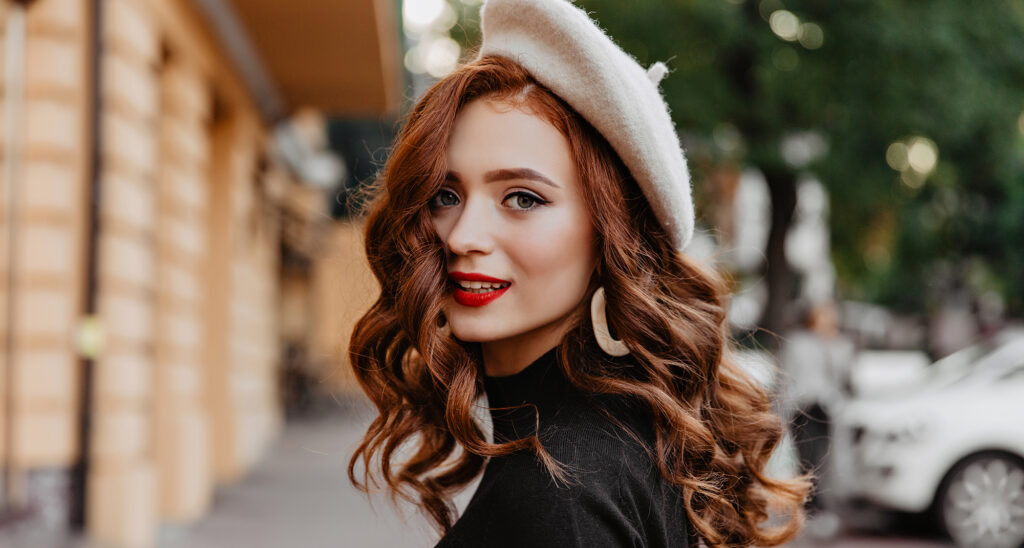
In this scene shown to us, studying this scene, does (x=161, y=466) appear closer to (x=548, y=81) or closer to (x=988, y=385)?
(x=988, y=385)

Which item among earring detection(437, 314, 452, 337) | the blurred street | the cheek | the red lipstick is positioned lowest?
the blurred street

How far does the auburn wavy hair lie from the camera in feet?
4.90

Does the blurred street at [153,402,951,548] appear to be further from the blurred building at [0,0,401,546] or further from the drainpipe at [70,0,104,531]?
the drainpipe at [70,0,104,531]

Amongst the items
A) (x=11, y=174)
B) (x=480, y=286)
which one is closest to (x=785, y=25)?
(x=11, y=174)

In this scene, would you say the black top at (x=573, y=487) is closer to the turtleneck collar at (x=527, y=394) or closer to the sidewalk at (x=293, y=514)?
the turtleneck collar at (x=527, y=394)

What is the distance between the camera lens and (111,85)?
607 centimetres

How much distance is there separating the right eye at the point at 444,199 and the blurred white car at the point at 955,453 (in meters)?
6.74

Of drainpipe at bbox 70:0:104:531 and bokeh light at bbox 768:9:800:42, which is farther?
bokeh light at bbox 768:9:800:42

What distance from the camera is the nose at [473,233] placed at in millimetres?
1468

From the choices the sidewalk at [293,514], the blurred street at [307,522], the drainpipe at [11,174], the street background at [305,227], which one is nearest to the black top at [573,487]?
the street background at [305,227]

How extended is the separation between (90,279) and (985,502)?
254 inches

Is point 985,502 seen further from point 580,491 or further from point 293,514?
point 580,491

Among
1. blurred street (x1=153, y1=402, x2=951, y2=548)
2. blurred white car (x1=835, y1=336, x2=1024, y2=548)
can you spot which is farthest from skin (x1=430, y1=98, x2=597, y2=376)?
blurred white car (x1=835, y1=336, x2=1024, y2=548)

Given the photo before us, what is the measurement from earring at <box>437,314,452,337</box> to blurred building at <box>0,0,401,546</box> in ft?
0.87
